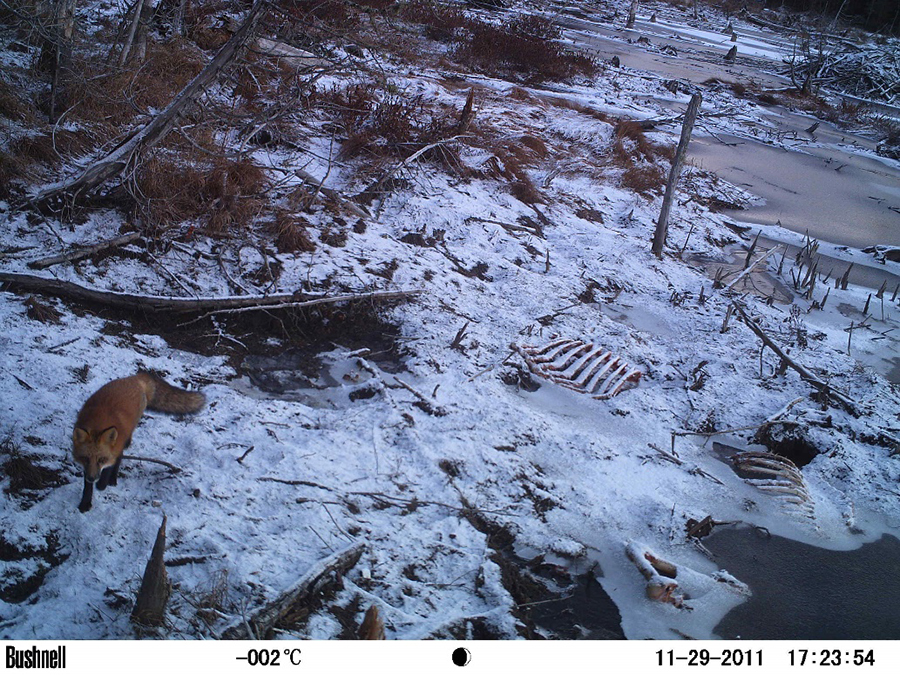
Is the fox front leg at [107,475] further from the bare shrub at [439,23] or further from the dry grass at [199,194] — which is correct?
the bare shrub at [439,23]

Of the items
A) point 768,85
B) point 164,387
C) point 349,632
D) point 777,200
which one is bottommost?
point 349,632

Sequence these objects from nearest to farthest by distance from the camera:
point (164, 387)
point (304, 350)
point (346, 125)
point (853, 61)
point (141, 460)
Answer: point (141, 460) → point (164, 387) → point (304, 350) → point (346, 125) → point (853, 61)

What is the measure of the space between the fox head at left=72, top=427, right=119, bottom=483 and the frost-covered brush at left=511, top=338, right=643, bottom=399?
3.50m

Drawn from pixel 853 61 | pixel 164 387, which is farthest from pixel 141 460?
pixel 853 61

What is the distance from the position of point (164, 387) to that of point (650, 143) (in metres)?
11.1

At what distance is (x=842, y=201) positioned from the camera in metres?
12.6

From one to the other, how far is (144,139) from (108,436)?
12.6 feet

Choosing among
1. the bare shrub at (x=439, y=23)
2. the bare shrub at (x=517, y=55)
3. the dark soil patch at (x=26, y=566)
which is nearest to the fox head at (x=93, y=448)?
the dark soil patch at (x=26, y=566)

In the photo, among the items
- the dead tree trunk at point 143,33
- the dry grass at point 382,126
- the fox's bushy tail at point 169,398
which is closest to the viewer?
the fox's bushy tail at point 169,398

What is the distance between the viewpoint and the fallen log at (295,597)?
9.86 feet

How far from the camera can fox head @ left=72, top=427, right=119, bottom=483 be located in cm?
333

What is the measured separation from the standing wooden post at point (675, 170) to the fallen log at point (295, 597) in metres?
6.34

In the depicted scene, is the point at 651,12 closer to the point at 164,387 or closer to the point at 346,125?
the point at 346,125
